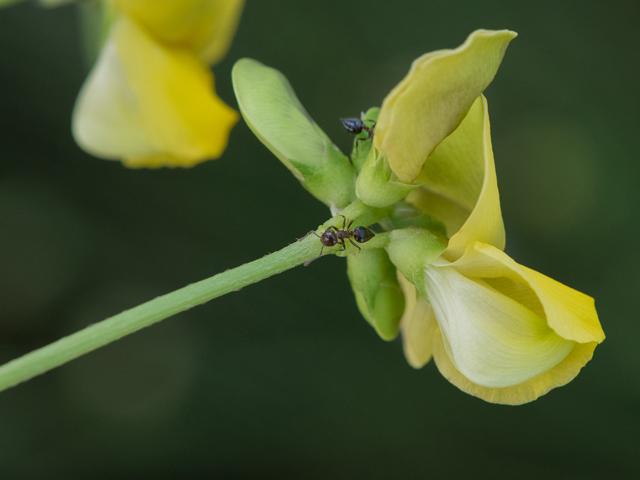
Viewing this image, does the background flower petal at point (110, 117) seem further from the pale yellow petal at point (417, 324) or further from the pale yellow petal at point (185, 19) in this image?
the pale yellow petal at point (417, 324)

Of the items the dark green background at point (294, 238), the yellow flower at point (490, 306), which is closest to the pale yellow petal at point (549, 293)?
the yellow flower at point (490, 306)

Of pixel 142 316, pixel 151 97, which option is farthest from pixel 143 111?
pixel 142 316

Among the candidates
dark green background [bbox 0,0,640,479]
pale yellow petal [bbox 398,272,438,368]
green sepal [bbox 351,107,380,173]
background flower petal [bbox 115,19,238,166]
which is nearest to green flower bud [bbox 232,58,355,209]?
green sepal [bbox 351,107,380,173]

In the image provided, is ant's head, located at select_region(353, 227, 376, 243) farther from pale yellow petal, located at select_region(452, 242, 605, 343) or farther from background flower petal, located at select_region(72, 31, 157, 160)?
background flower petal, located at select_region(72, 31, 157, 160)

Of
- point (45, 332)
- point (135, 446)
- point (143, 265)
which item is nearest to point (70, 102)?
point (143, 265)

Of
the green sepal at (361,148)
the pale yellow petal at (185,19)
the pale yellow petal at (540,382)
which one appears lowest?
the pale yellow petal at (540,382)
